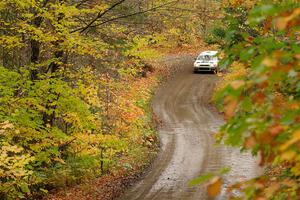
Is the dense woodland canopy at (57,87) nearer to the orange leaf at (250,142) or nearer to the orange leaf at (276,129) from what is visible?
the orange leaf at (250,142)

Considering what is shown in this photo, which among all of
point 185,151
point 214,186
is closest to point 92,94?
point 185,151

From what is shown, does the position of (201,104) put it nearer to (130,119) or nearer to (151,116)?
(151,116)

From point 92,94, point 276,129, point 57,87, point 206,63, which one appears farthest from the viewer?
point 206,63

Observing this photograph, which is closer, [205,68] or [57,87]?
[57,87]

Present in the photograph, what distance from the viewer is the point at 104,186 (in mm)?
14461

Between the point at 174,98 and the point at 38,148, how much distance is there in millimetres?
19872

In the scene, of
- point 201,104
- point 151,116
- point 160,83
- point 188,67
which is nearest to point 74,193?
point 151,116

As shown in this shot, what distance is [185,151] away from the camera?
754 inches

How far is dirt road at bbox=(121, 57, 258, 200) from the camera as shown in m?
14.3

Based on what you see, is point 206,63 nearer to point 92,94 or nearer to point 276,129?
point 92,94

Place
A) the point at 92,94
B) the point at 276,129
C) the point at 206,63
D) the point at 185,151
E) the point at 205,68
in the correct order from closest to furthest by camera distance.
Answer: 1. the point at 276,129
2. the point at 92,94
3. the point at 185,151
4. the point at 206,63
5. the point at 205,68

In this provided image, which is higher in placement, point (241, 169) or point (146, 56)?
point (146, 56)

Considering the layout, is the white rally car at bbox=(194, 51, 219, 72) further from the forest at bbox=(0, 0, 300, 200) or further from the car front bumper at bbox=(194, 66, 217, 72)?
the forest at bbox=(0, 0, 300, 200)

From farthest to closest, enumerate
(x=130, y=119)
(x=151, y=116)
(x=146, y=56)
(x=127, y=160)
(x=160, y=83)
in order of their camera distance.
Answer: (x=160, y=83), (x=151, y=116), (x=127, y=160), (x=130, y=119), (x=146, y=56)
